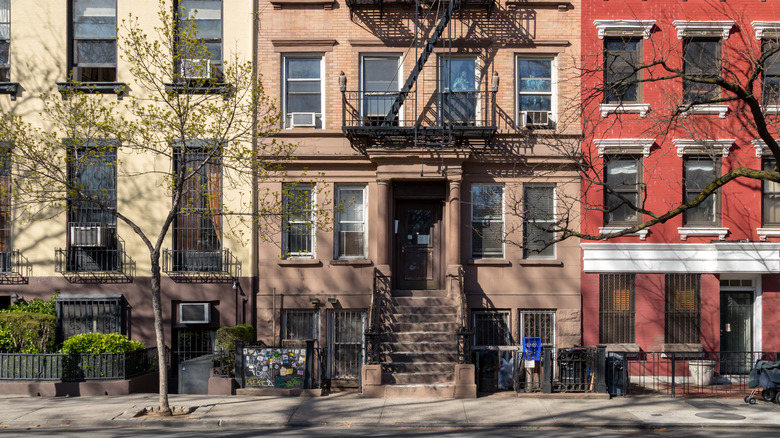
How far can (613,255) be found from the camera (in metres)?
18.4

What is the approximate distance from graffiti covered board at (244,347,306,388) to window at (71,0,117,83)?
837 cm

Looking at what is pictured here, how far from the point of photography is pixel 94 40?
18594mm

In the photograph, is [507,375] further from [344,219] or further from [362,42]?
[362,42]

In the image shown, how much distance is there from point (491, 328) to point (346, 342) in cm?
374

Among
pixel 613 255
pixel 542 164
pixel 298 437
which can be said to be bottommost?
pixel 298 437

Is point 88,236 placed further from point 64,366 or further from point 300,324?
point 300,324

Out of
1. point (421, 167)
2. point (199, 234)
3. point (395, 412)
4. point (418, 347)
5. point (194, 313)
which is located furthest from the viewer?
point (199, 234)

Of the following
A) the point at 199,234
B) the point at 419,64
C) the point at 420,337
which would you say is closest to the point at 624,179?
the point at 419,64

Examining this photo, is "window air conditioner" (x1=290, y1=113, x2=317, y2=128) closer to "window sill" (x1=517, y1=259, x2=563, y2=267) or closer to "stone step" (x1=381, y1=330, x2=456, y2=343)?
"stone step" (x1=381, y1=330, x2=456, y2=343)

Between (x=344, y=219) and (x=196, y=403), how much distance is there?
243 inches

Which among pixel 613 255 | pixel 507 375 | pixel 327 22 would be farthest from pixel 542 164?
pixel 327 22

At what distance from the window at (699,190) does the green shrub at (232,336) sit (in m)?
11.5

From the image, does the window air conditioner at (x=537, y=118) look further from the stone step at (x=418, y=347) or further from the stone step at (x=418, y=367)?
the stone step at (x=418, y=367)

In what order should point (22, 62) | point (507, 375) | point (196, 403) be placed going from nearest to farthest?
point (196, 403)
point (507, 375)
point (22, 62)
